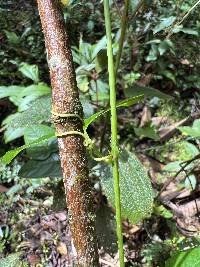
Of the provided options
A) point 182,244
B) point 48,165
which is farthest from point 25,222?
point 182,244

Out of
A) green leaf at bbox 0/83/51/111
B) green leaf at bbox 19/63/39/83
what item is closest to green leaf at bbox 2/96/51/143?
green leaf at bbox 0/83/51/111

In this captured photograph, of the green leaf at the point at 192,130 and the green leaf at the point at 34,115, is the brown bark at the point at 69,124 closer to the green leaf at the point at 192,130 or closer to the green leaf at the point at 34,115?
the green leaf at the point at 34,115

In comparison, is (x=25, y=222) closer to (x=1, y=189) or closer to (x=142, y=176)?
(x=1, y=189)

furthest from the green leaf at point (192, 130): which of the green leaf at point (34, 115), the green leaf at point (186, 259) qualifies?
the green leaf at point (186, 259)

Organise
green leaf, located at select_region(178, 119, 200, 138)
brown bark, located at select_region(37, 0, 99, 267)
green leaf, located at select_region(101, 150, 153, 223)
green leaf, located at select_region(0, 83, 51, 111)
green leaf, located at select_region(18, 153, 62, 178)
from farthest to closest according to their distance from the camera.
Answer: green leaf, located at select_region(0, 83, 51, 111) < green leaf, located at select_region(178, 119, 200, 138) < green leaf, located at select_region(18, 153, 62, 178) < green leaf, located at select_region(101, 150, 153, 223) < brown bark, located at select_region(37, 0, 99, 267)

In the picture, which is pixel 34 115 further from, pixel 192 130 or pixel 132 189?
pixel 192 130

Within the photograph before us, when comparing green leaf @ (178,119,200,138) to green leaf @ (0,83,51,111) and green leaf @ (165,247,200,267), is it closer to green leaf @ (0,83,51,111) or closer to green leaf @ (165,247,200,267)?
green leaf @ (0,83,51,111)
